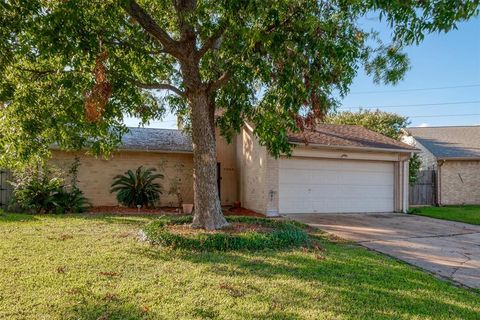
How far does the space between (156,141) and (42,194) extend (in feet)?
16.4

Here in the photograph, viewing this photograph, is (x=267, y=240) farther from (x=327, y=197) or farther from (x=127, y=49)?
(x=327, y=197)

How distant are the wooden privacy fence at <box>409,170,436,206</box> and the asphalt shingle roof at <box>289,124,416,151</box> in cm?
419

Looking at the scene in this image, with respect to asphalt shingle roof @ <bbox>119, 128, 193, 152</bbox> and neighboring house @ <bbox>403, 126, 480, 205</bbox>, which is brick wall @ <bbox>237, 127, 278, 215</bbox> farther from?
neighboring house @ <bbox>403, 126, 480, 205</bbox>

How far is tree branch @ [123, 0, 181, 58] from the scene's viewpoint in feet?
22.3

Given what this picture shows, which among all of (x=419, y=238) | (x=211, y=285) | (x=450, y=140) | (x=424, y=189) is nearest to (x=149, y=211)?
(x=211, y=285)

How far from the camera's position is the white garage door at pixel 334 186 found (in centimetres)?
1252

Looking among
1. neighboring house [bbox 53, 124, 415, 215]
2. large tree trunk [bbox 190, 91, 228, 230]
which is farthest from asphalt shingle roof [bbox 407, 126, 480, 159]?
large tree trunk [bbox 190, 91, 228, 230]

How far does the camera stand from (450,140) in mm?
20516

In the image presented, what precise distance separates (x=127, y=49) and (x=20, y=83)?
87.5 inches

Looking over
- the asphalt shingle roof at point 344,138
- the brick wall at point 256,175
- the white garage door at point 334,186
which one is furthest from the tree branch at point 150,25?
the white garage door at point 334,186

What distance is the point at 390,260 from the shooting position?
623 cm

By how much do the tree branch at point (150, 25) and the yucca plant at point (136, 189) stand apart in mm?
6966

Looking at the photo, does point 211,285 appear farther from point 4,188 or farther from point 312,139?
point 4,188

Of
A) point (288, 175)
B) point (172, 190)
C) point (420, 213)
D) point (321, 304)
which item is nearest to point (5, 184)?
point (172, 190)
